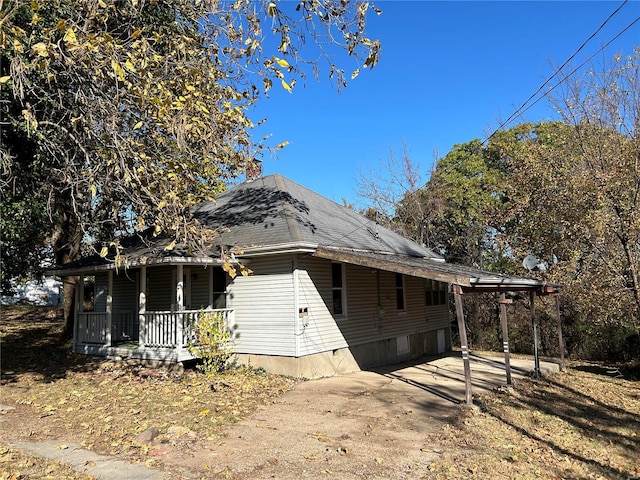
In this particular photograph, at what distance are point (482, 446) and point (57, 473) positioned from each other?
5.38 m

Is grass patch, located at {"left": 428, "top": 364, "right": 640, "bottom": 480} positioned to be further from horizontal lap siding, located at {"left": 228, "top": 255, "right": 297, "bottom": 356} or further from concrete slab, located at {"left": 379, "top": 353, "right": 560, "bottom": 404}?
horizontal lap siding, located at {"left": 228, "top": 255, "right": 297, "bottom": 356}

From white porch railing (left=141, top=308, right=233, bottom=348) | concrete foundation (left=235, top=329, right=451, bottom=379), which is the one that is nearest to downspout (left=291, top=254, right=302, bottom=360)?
concrete foundation (left=235, top=329, right=451, bottom=379)

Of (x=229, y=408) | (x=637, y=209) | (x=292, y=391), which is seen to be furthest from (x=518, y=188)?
(x=229, y=408)

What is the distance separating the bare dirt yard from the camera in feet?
17.9

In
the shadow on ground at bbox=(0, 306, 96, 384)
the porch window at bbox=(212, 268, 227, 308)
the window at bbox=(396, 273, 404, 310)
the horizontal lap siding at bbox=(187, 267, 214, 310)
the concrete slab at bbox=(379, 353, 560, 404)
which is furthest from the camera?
the window at bbox=(396, 273, 404, 310)

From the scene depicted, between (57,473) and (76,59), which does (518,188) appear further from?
(57,473)

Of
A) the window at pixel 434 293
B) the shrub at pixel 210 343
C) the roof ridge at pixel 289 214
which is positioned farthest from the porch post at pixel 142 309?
the window at pixel 434 293

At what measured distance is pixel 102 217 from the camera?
14.3 metres

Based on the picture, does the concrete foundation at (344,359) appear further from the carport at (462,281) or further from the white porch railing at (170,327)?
the carport at (462,281)

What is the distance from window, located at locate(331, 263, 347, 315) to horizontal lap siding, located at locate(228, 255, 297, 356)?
167 cm

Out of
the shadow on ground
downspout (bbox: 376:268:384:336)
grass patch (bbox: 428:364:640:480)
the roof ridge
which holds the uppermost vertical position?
the roof ridge

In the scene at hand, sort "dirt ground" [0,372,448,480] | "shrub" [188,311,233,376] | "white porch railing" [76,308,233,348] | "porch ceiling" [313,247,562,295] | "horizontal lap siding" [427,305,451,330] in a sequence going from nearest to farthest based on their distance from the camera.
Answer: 1. "dirt ground" [0,372,448,480]
2. "porch ceiling" [313,247,562,295]
3. "shrub" [188,311,233,376]
4. "white porch railing" [76,308,233,348]
5. "horizontal lap siding" [427,305,451,330]

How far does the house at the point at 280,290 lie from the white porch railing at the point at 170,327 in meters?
0.03

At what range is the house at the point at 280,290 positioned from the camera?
10719 millimetres
